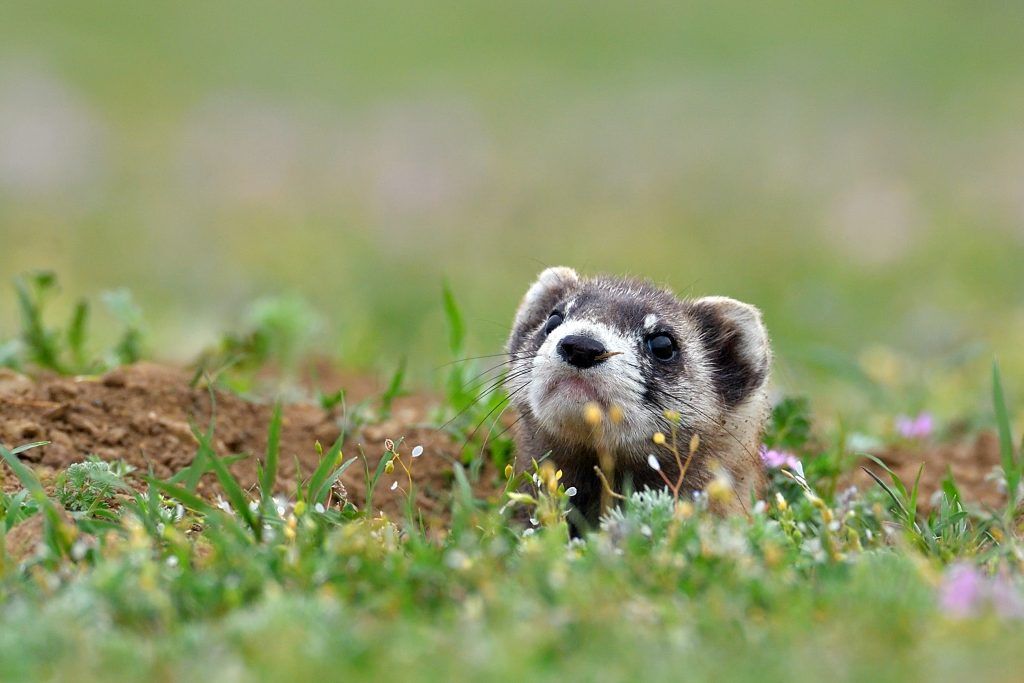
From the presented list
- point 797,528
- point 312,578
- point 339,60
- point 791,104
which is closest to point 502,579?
point 312,578

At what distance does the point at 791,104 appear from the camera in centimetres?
2703

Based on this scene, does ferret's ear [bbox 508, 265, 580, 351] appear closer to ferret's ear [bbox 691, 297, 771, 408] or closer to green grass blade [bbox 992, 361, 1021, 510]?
ferret's ear [bbox 691, 297, 771, 408]

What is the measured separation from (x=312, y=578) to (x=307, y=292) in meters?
10.0

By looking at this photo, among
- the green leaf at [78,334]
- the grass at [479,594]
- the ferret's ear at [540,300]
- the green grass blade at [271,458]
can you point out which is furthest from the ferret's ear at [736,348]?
the green leaf at [78,334]

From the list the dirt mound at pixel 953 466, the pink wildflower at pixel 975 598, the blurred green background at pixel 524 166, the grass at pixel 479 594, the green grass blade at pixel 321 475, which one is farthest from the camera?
the blurred green background at pixel 524 166

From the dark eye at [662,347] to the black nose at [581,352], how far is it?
2.08ft

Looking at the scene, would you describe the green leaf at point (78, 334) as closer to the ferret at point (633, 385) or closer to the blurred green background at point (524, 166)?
the blurred green background at point (524, 166)

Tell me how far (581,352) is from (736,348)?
1.34m

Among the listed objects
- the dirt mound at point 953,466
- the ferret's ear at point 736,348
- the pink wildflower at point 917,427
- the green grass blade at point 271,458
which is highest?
the ferret's ear at point 736,348

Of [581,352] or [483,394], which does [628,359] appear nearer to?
[581,352]

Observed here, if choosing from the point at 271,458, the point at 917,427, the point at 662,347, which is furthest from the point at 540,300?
the point at 917,427

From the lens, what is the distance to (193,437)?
6.83m

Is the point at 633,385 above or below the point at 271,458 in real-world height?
above

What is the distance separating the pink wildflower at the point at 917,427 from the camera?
8281mm
